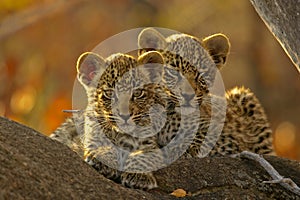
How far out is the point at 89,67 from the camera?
863cm

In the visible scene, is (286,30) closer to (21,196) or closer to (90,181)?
(90,181)

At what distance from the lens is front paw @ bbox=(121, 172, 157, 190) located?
7.80m

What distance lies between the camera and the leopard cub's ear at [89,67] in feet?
→ 28.1

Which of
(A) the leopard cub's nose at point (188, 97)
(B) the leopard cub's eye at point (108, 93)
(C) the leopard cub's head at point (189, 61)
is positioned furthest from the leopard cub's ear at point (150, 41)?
(B) the leopard cub's eye at point (108, 93)

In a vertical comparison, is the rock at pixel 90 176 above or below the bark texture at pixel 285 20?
below

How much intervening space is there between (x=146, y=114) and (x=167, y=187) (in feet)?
1.91

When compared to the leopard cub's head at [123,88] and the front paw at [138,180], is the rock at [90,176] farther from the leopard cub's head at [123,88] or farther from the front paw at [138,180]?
the leopard cub's head at [123,88]

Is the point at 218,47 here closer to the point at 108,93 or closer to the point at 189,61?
the point at 189,61

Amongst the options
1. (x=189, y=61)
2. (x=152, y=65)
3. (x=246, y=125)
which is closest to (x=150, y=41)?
(x=189, y=61)

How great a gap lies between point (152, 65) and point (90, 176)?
4.39 feet

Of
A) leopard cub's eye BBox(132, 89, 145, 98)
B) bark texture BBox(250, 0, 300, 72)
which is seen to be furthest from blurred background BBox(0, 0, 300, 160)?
bark texture BBox(250, 0, 300, 72)

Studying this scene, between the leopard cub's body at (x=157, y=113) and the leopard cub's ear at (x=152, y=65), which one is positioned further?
the leopard cub's ear at (x=152, y=65)

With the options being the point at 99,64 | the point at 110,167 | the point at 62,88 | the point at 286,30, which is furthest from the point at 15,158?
the point at 62,88

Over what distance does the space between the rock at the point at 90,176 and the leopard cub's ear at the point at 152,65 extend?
70 centimetres
